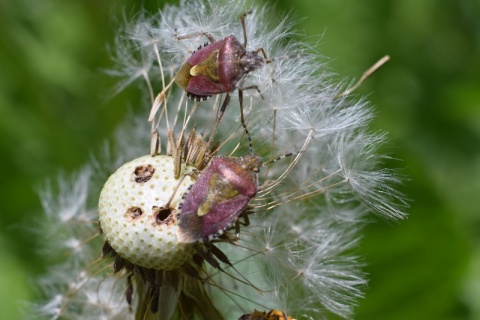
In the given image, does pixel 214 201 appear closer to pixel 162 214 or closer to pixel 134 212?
pixel 162 214

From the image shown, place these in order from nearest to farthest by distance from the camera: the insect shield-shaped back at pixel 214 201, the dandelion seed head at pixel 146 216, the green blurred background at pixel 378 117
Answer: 1. the insect shield-shaped back at pixel 214 201
2. the dandelion seed head at pixel 146 216
3. the green blurred background at pixel 378 117

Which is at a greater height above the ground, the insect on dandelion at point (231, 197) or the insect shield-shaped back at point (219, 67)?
the insect shield-shaped back at point (219, 67)

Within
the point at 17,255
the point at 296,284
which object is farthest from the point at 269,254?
the point at 17,255

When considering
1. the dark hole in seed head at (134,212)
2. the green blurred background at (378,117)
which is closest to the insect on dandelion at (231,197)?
the dark hole in seed head at (134,212)

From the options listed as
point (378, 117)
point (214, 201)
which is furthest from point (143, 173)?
point (378, 117)

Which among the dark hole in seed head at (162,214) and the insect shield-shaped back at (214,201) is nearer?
the insect shield-shaped back at (214,201)

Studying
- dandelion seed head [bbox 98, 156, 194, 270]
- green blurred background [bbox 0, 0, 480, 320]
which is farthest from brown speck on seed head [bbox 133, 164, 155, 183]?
green blurred background [bbox 0, 0, 480, 320]

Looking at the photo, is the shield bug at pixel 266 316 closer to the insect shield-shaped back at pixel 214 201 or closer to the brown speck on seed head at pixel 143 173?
the insect shield-shaped back at pixel 214 201

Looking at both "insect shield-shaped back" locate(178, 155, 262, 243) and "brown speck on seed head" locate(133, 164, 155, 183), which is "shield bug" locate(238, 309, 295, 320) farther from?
"brown speck on seed head" locate(133, 164, 155, 183)
